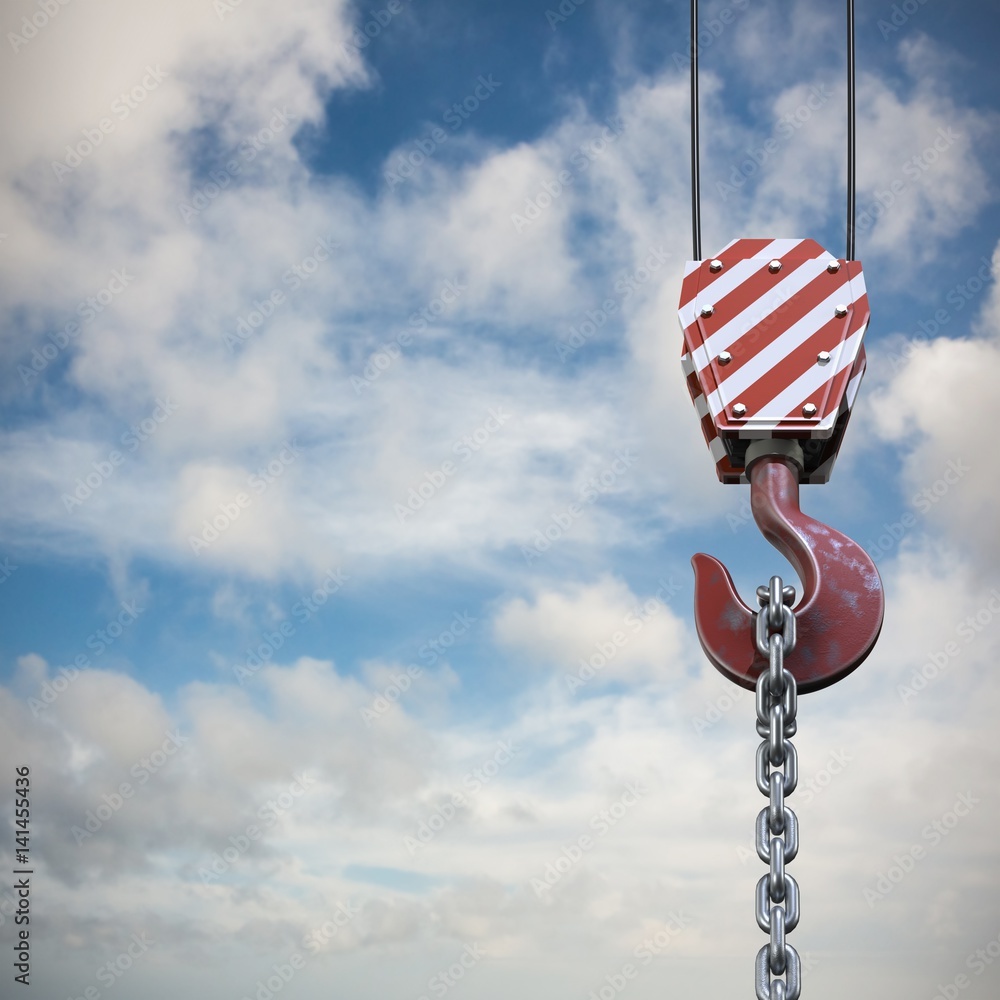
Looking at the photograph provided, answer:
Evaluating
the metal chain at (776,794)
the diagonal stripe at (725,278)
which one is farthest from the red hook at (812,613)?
the diagonal stripe at (725,278)

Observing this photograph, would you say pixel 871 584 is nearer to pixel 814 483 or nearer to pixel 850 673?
pixel 850 673

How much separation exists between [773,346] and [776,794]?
133 cm

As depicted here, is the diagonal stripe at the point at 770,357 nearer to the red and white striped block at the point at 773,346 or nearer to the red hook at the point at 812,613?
the red and white striped block at the point at 773,346

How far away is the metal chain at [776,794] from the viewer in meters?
2.23

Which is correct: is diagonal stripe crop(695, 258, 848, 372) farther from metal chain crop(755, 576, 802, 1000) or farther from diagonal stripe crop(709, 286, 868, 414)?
metal chain crop(755, 576, 802, 1000)

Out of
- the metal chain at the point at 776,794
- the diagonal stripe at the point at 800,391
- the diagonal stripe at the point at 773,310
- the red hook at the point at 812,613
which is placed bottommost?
the metal chain at the point at 776,794

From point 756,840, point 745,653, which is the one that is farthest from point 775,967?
point 745,653

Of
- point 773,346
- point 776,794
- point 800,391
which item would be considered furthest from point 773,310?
point 776,794

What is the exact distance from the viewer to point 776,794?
230 cm

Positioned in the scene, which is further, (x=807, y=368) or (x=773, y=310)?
(x=773, y=310)

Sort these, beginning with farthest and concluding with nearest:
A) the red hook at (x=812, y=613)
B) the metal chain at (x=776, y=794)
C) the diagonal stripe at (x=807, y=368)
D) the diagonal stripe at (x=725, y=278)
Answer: the diagonal stripe at (x=725, y=278) < the diagonal stripe at (x=807, y=368) < the red hook at (x=812, y=613) < the metal chain at (x=776, y=794)

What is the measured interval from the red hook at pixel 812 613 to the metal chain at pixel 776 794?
31 cm

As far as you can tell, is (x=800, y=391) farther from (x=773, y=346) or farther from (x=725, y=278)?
(x=725, y=278)

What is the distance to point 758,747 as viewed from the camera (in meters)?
2.35
